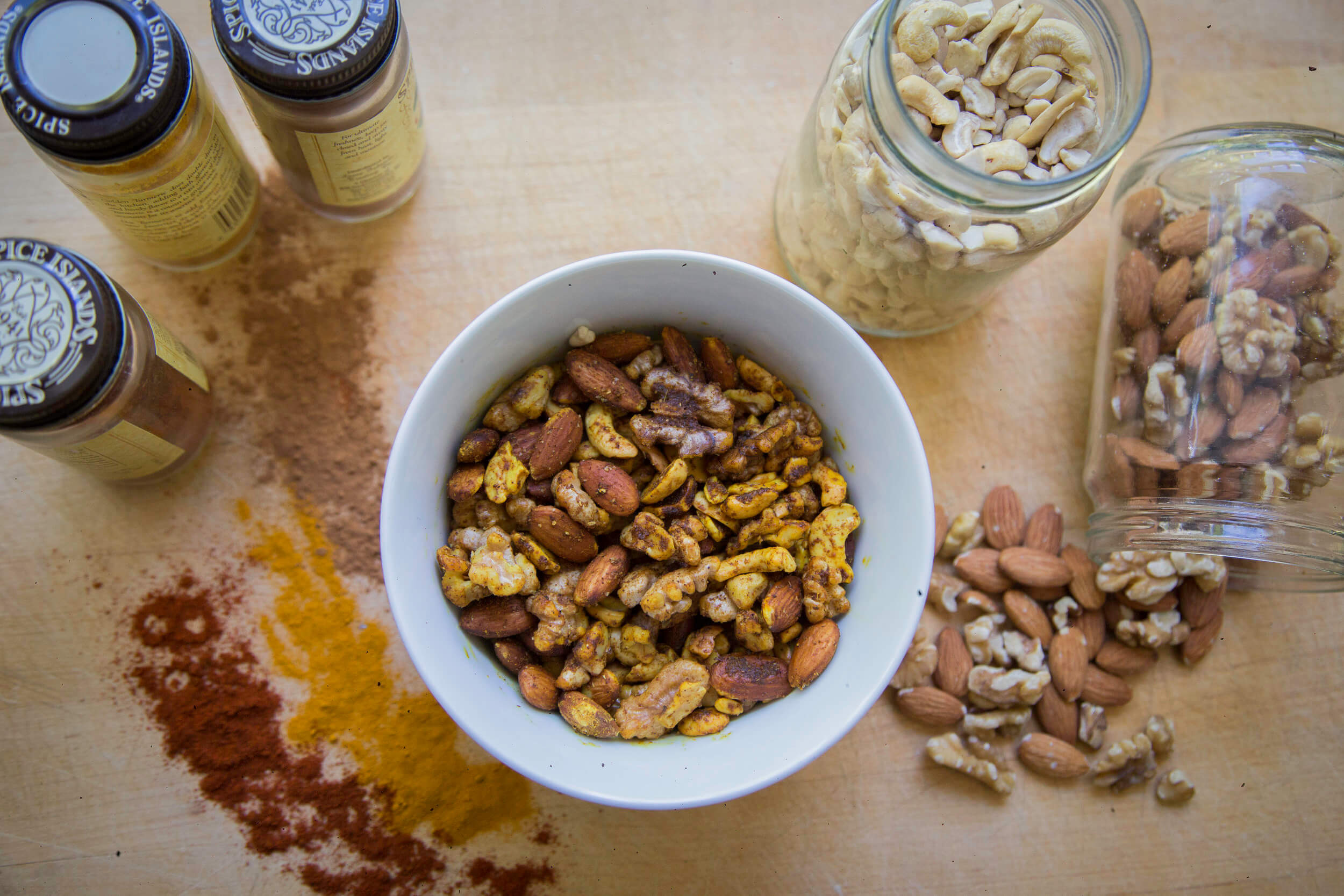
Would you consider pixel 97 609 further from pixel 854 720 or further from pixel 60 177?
pixel 854 720

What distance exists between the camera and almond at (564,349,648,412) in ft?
2.42

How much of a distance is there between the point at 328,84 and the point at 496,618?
0.45 metres

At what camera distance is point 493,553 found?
0.69 metres

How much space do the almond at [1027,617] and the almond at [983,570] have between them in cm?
1

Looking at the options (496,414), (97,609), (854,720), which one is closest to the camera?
(854,720)

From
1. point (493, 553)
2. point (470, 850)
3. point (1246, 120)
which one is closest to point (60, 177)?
point (493, 553)

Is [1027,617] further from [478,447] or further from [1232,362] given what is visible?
[478,447]

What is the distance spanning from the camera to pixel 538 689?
695 mm

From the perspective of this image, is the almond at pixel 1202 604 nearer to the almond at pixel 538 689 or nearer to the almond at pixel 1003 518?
the almond at pixel 1003 518

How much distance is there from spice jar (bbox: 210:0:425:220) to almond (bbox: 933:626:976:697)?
734 mm

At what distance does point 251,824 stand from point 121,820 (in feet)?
0.42

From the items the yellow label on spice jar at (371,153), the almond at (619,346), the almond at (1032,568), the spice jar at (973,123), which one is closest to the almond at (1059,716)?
the almond at (1032,568)

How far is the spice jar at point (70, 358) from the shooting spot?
0.65 m

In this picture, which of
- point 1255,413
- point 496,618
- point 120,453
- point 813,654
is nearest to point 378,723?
point 496,618
